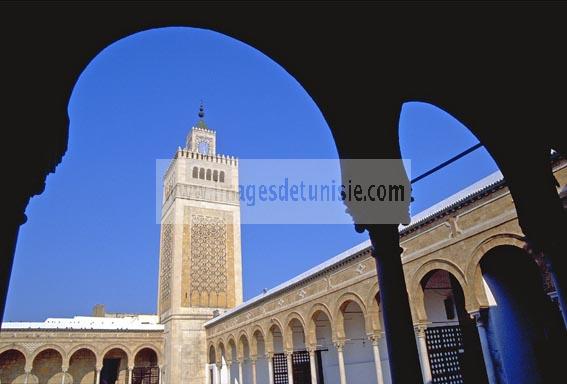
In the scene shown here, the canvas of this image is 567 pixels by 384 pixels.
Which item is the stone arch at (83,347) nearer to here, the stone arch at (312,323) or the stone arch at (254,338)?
the stone arch at (254,338)

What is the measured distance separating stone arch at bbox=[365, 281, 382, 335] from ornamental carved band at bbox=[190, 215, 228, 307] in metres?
17.9

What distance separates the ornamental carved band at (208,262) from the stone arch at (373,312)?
1788cm

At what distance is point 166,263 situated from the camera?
3094cm

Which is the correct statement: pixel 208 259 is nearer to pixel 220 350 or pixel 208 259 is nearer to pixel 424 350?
pixel 220 350

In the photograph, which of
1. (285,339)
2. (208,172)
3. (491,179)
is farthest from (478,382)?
(208,172)

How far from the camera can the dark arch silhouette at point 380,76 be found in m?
1.94

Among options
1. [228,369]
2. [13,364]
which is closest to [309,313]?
[228,369]

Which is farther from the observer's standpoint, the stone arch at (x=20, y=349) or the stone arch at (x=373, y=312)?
the stone arch at (x=20, y=349)

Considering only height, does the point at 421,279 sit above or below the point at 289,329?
above

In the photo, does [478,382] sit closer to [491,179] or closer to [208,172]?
[491,179]

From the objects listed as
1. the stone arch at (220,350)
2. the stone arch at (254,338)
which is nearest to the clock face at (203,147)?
the stone arch at (220,350)

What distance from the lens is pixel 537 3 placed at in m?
2.76

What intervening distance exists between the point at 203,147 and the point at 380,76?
3136 cm

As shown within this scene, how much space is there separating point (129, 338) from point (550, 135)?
26963mm
